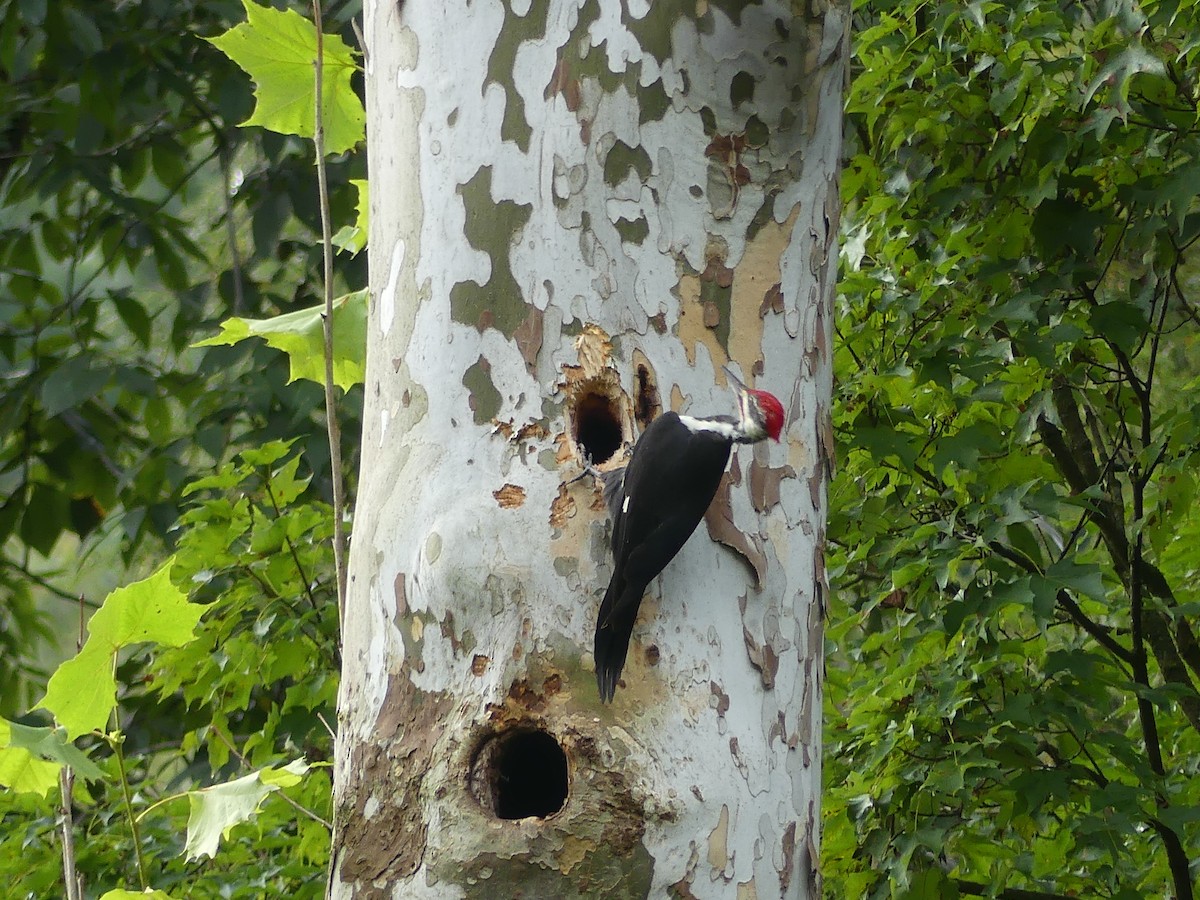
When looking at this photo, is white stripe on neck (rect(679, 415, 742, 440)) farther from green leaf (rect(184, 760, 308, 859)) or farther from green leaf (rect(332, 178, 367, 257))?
green leaf (rect(332, 178, 367, 257))

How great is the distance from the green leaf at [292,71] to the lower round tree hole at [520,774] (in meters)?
1.21

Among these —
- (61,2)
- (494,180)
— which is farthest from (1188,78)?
(61,2)

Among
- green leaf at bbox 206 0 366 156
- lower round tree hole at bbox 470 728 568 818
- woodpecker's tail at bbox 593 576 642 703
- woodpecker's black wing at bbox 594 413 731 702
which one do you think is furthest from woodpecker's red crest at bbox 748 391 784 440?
green leaf at bbox 206 0 366 156

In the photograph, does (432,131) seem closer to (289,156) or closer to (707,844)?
(707,844)

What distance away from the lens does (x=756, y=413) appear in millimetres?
1790

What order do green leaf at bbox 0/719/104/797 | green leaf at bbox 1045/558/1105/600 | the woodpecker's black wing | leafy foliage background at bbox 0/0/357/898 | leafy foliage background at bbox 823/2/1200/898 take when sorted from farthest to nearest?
leafy foliage background at bbox 0/0/357/898
leafy foliage background at bbox 823/2/1200/898
green leaf at bbox 1045/558/1105/600
the woodpecker's black wing
green leaf at bbox 0/719/104/797

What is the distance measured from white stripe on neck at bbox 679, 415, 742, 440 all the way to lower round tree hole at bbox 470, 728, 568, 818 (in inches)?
17.1

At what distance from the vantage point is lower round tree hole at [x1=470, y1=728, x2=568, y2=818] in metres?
1.65

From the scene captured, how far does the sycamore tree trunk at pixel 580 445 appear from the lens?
1.63 metres

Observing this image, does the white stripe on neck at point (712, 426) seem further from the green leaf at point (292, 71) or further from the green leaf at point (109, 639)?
the green leaf at point (292, 71)

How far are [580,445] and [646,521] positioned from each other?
202 mm

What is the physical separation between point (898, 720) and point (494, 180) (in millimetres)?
1492

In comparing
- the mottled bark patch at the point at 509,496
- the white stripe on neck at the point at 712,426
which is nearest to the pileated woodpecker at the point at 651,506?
the white stripe on neck at the point at 712,426

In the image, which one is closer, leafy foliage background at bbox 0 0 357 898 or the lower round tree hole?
the lower round tree hole
